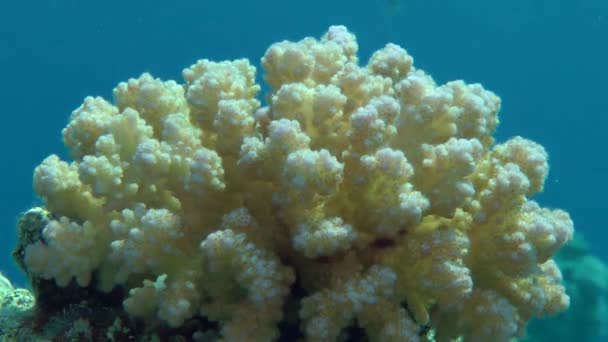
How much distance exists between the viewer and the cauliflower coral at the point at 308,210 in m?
2.51

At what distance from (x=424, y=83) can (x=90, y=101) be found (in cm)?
155

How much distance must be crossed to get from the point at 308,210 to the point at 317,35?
87544 millimetres

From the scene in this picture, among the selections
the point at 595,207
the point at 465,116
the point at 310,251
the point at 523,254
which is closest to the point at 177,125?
the point at 310,251

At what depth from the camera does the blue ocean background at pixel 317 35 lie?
76.8 m

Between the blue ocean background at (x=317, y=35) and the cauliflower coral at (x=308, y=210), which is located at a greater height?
the blue ocean background at (x=317, y=35)

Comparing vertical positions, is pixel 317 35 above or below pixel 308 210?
above

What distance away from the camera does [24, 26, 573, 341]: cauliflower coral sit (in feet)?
8.23

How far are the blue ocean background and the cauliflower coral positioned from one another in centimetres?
7017

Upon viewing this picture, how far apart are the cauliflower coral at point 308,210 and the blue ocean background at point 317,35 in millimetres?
70174

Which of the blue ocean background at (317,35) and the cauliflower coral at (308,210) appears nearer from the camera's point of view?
the cauliflower coral at (308,210)

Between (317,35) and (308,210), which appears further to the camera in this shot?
(317,35)

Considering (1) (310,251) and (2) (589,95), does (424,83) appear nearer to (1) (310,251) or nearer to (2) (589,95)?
(1) (310,251)

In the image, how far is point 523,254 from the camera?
2650 mm

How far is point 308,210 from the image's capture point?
2561 mm
